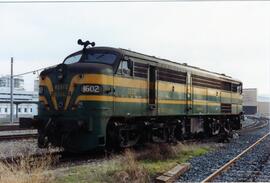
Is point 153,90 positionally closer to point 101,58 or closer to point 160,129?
point 160,129

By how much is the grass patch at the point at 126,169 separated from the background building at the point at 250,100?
2751 inches

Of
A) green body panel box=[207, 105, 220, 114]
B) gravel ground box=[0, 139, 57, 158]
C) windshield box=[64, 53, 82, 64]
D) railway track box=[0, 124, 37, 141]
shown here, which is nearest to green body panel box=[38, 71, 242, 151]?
windshield box=[64, 53, 82, 64]

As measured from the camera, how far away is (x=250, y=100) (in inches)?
3155

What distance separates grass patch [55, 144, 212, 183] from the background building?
6987cm

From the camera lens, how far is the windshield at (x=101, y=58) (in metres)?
11.5

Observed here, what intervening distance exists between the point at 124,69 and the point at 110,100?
120cm

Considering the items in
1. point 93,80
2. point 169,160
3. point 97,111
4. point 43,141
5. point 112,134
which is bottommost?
point 169,160

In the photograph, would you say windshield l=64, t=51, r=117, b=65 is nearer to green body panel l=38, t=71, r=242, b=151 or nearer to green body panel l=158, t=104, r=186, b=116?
green body panel l=38, t=71, r=242, b=151

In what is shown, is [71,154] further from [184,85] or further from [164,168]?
[184,85]

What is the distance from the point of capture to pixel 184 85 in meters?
15.5

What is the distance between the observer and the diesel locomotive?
10.6 m

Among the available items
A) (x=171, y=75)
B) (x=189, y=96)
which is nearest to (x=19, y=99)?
(x=189, y=96)

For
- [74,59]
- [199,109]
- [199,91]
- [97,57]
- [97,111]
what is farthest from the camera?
[199,91]

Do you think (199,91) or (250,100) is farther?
(250,100)
